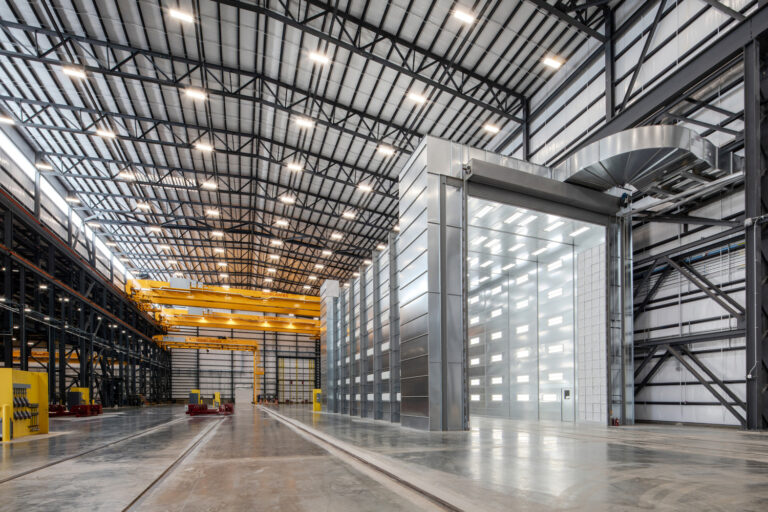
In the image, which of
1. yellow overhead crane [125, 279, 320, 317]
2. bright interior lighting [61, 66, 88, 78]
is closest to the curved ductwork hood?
bright interior lighting [61, 66, 88, 78]

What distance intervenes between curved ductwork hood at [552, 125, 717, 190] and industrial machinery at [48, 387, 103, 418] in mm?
30474

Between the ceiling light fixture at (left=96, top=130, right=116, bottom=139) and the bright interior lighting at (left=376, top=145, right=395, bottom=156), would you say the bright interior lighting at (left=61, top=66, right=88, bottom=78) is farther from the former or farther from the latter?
the bright interior lighting at (left=376, top=145, right=395, bottom=156)

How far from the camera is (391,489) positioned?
5.90m

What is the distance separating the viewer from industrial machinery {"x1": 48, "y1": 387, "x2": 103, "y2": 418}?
28750mm

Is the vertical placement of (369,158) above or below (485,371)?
above

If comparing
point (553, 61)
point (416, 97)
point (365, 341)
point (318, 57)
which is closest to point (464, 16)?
point (553, 61)

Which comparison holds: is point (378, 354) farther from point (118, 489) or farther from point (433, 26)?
point (118, 489)

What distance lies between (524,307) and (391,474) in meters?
19.3

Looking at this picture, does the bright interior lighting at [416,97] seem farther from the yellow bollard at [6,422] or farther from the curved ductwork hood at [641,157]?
the yellow bollard at [6,422]

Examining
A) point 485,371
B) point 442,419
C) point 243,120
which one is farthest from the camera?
point 243,120

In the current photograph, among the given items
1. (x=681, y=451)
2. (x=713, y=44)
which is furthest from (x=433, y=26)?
(x=681, y=451)

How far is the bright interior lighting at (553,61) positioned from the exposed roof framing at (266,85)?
17.6 inches

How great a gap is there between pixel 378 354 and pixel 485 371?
293 inches

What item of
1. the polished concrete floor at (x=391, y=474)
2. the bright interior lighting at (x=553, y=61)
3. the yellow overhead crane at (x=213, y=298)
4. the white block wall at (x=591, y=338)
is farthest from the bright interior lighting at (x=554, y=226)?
the yellow overhead crane at (x=213, y=298)
